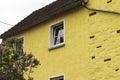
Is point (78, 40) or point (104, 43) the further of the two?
point (78, 40)

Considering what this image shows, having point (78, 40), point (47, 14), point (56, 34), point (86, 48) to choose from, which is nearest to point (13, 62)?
point (86, 48)

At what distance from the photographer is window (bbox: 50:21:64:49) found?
20.6m

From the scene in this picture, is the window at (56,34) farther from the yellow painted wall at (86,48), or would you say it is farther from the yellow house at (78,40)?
the yellow painted wall at (86,48)

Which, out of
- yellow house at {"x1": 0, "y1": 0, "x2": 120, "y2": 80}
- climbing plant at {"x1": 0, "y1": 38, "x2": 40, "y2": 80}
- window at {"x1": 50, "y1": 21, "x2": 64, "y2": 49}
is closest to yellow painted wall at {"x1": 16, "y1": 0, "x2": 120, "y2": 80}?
yellow house at {"x1": 0, "y1": 0, "x2": 120, "y2": 80}

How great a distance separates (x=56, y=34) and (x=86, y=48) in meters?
3.13

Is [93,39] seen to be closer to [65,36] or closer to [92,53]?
[92,53]

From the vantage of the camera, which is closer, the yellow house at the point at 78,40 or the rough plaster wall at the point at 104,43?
the rough plaster wall at the point at 104,43

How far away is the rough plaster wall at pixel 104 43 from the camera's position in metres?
17.0

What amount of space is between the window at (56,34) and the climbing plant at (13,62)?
4958 mm

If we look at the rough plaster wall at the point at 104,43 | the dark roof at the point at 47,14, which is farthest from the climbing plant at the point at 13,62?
the dark roof at the point at 47,14

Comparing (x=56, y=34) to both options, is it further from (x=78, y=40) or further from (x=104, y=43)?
(x=104, y=43)

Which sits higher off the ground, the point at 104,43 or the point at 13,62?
the point at 104,43

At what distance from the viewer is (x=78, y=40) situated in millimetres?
19047

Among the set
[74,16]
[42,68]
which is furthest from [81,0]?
[42,68]
